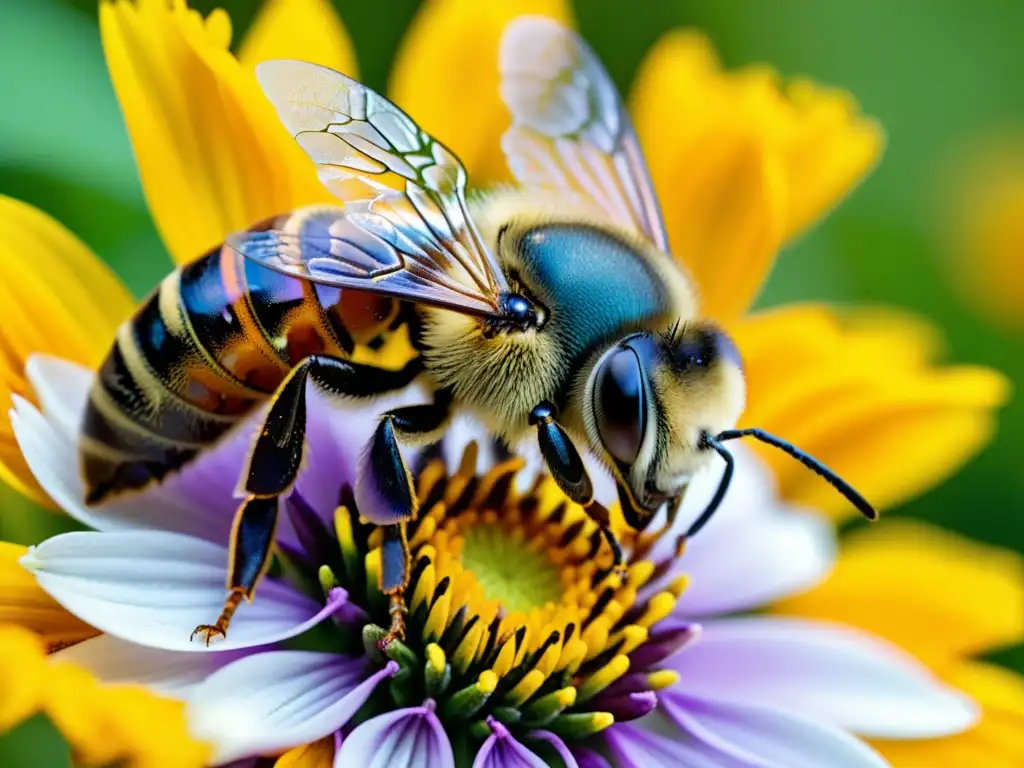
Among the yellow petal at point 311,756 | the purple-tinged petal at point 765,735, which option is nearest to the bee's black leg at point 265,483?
the yellow petal at point 311,756

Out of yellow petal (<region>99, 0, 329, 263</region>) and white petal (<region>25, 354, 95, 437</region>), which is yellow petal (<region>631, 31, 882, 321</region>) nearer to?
yellow petal (<region>99, 0, 329, 263</region>)

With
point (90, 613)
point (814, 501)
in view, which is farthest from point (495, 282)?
point (814, 501)

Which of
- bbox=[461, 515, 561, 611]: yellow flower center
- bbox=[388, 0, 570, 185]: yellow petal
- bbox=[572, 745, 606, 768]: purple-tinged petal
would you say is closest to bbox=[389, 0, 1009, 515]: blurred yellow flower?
bbox=[388, 0, 570, 185]: yellow petal

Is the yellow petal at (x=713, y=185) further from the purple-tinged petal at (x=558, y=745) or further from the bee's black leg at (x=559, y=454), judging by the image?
the purple-tinged petal at (x=558, y=745)

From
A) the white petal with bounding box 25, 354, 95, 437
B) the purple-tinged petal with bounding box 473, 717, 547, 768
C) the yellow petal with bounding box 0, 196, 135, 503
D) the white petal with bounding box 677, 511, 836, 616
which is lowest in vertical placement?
the purple-tinged petal with bounding box 473, 717, 547, 768

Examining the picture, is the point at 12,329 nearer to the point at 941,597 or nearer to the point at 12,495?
the point at 12,495

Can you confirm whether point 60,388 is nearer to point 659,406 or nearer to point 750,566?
point 659,406
